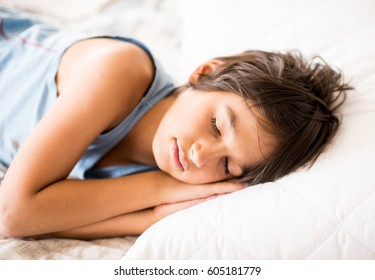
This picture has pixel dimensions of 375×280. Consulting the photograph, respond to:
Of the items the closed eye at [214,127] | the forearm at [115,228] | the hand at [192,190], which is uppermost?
the closed eye at [214,127]

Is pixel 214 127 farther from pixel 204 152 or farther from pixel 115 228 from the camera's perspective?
pixel 115 228

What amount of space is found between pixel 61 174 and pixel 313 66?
2.25 ft

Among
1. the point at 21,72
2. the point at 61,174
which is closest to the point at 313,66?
the point at 61,174

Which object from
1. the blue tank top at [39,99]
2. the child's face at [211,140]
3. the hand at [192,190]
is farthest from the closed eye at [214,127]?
the blue tank top at [39,99]

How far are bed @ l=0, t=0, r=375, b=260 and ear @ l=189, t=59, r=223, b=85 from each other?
0.57 feet

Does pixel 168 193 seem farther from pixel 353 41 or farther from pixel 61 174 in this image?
pixel 353 41

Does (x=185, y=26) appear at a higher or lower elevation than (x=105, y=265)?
higher

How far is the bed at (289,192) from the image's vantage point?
66 cm

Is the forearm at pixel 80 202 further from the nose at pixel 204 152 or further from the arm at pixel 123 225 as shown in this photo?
the nose at pixel 204 152

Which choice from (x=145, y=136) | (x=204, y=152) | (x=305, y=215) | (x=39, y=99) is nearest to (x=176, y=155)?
(x=204, y=152)

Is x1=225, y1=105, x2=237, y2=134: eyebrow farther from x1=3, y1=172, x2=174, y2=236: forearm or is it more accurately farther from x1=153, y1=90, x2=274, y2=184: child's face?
x1=3, y1=172, x2=174, y2=236: forearm

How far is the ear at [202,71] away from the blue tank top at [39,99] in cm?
9

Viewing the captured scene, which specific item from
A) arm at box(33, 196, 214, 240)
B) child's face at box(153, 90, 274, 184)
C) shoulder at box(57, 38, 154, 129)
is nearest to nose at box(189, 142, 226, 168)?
child's face at box(153, 90, 274, 184)

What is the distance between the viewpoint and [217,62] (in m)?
1.00
